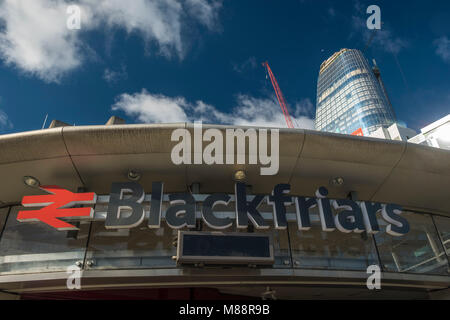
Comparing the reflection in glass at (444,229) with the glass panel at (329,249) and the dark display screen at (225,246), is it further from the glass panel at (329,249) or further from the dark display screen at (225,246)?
the dark display screen at (225,246)

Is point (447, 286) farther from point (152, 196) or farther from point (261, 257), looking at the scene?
point (152, 196)

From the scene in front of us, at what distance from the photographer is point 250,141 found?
36.4 feet

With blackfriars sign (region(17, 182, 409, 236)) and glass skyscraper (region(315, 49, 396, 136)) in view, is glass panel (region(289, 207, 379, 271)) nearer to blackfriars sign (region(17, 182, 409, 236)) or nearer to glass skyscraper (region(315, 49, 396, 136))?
blackfriars sign (region(17, 182, 409, 236))

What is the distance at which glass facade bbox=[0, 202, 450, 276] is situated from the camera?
34.0 ft

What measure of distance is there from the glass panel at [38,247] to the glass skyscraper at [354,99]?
159106 millimetres

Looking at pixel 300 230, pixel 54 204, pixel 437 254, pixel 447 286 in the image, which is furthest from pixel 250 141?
pixel 447 286

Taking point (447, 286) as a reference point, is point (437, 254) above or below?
above

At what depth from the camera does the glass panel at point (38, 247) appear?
34.0ft

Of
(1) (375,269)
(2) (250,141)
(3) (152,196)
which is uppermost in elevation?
(2) (250,141)

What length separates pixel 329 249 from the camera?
11.2m

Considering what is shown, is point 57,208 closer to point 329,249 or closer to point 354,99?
point 329,249

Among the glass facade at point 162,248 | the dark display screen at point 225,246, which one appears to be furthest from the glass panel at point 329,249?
the dark display screen at point 225,246
